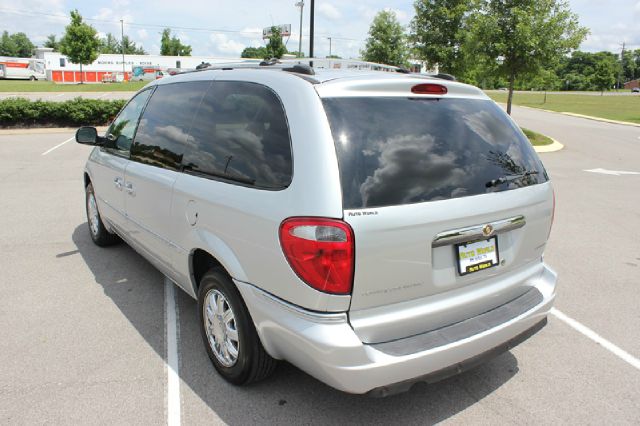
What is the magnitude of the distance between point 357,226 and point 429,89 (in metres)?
0.99

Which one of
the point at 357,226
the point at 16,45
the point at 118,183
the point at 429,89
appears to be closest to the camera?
the point at 357,226

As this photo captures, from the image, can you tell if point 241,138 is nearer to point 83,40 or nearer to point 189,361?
point 189,361

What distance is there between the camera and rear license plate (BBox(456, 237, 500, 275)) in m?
2.45

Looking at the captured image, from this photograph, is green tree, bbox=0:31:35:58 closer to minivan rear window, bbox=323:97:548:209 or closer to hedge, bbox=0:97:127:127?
hedge, bbox=0:97:127:127

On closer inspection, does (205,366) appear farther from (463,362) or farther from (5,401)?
(463,362)

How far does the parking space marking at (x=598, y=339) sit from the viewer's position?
3324 mm

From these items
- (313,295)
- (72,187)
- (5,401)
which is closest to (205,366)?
(5,401)

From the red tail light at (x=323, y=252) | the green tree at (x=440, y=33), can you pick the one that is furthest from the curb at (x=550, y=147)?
the red tail light at (x=323, y=252)

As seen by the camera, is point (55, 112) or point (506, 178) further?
point (55, 112)

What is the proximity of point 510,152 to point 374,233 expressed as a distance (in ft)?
3.88

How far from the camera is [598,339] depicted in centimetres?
359

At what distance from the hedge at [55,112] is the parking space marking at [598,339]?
17.7 m

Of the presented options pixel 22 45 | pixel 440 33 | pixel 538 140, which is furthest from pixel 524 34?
pixel 22 45

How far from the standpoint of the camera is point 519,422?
264 centimetres
